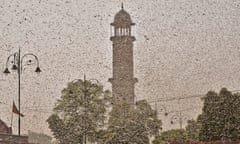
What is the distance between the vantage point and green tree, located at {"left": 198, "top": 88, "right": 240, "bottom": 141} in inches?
2482

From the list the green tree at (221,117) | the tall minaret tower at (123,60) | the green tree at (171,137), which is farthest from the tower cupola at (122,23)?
the green tree at (221,117)

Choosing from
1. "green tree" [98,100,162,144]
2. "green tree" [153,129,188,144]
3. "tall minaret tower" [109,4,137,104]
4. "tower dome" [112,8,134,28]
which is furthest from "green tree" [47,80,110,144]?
"tower dome" [112,8,134,28]

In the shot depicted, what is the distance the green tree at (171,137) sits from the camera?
8181 centimetres

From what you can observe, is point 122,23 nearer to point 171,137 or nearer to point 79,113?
point 171,137

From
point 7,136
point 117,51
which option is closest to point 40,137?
point 117,51

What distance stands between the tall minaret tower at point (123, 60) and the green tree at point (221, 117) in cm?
3294

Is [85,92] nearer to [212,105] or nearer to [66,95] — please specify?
[66,95]

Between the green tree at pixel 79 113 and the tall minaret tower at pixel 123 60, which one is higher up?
the tall minaret tower at pixel 123 60

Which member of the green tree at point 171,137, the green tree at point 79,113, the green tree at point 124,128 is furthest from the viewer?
the green tree at point 171,137

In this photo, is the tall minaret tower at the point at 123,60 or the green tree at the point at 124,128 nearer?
the green tree at the point at 124,128

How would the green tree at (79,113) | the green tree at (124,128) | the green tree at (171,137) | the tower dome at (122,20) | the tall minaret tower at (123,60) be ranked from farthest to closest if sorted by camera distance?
the tower dome at (122,20), the tall minaret tower at (123,60), the green tree at (171,137), the green tree at (124,128), the green tree at (79,113)

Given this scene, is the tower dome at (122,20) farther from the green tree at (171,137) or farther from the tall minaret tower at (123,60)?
the green tree at (171,137)

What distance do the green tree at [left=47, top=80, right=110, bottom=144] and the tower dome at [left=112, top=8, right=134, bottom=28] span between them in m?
47.4

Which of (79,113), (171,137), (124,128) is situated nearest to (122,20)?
(171,137)
